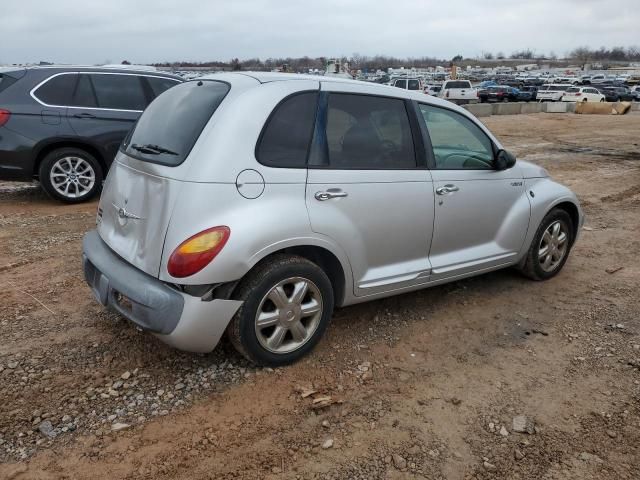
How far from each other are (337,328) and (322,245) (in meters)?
0.95

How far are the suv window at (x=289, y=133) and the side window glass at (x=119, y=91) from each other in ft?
16.6

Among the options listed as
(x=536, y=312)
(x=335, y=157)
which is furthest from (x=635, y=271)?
(x=335, y=157)

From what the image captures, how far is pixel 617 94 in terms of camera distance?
4478cm

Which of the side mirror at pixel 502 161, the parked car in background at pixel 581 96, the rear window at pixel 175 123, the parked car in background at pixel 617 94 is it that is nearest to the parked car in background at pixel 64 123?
the rear window at pixel 175 123

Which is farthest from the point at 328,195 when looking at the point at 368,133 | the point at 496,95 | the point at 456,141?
the point at 496,95

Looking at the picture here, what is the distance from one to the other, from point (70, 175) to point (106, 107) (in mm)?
1049

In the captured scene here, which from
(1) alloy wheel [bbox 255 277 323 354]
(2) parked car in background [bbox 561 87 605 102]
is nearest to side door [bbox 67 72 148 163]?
(1) alloy wheel [bbox 255 277 323 354]

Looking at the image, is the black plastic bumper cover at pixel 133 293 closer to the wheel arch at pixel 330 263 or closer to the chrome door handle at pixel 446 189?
the wheel arch at pixel 330 263

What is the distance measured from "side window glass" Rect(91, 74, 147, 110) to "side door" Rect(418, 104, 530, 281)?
5.06 metres

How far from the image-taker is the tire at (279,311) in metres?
3.12

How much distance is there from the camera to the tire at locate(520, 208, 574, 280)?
4.86 m

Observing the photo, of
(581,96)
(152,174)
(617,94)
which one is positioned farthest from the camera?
(617,94)

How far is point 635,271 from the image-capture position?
17.8ft

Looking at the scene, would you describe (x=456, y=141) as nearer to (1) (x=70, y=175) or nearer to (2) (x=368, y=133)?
(2) (x=368, y=133)
